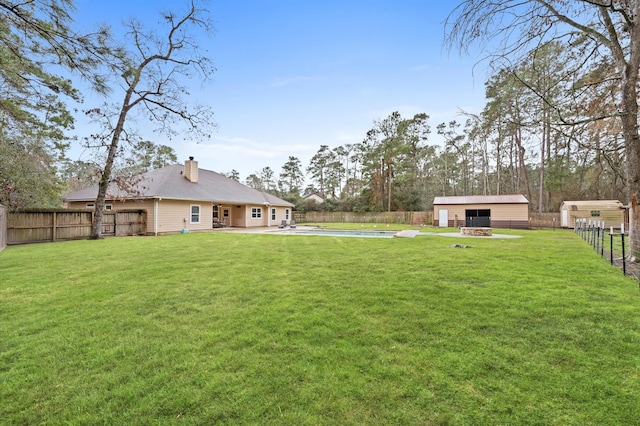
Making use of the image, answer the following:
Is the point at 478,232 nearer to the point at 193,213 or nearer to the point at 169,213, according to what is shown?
the point at 193,213

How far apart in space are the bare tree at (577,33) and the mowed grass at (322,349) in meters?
3.25

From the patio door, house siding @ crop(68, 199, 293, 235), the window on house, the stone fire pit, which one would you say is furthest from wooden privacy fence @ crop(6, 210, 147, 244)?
the patio door

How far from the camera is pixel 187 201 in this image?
54.4 ft

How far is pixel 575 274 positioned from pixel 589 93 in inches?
189

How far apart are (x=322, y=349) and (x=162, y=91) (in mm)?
14631

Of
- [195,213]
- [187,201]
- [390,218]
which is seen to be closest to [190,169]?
[187,201]

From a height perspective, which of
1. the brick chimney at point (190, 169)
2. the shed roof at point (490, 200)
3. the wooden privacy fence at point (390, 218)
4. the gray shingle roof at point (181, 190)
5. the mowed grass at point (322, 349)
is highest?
the brick chimney at point (190, 169)

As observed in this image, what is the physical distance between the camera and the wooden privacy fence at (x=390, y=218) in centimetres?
2177

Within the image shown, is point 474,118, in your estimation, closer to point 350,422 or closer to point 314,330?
point 314,330

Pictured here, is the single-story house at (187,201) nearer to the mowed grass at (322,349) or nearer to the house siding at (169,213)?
the house siding at (169,213)

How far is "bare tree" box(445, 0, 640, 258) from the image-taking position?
14.4 feet

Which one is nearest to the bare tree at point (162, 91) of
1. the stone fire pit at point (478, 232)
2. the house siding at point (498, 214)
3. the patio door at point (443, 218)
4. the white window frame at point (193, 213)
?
the white window frame at point (193, 213)

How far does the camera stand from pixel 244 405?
6.72 ft

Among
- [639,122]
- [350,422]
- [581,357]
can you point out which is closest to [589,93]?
[639,122]
